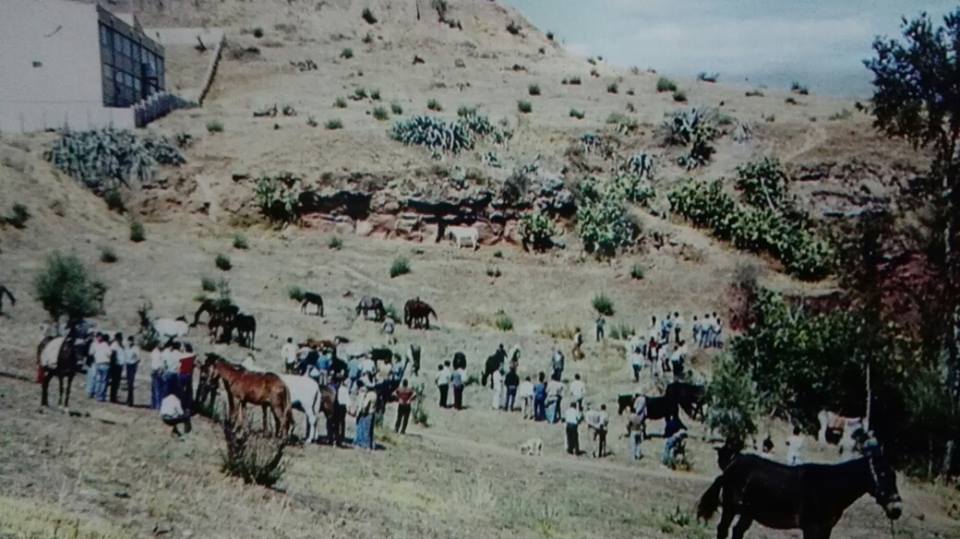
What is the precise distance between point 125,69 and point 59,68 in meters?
A: 3.76

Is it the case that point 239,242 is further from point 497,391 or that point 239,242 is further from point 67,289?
point 497,391

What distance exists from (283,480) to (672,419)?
17.6 ft

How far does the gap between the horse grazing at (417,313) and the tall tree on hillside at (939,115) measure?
655cm

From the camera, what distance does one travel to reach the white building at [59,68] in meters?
9.23

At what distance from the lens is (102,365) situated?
9484 mm

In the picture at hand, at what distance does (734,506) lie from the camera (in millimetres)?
7031

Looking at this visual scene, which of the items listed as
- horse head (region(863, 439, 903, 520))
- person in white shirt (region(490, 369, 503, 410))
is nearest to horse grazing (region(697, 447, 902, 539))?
horse head (region(863, 439, 903, 520))

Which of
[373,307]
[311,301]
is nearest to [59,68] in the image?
[311,301]

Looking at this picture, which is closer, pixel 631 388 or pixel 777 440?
pixel 777 440

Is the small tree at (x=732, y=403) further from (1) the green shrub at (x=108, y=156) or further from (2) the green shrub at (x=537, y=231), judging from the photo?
(1) the green shrub at (x=108, y=156)

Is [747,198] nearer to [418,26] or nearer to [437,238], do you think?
[437,238]

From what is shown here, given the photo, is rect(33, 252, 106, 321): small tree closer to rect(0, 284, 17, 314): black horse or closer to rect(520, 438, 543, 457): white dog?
rect(0, 284, 17, 314): black horse

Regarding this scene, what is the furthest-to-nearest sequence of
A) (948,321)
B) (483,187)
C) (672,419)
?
(483,187) < (672,419) < (948,321)

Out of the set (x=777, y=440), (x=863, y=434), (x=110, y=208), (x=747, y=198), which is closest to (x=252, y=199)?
(x=110, y=208)
